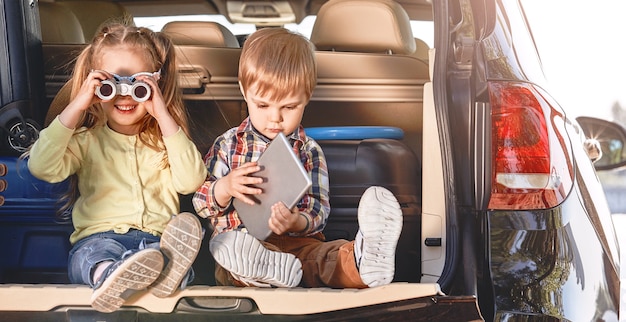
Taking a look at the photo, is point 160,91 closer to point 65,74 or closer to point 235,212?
point 235,212

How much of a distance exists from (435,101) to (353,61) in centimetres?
70

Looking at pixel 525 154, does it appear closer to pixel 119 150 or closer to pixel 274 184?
pixel 274 184

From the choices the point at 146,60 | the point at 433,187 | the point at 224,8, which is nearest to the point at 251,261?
the point at 433,187

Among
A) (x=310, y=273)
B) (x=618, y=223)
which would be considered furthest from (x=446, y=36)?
(x=618, y=223)

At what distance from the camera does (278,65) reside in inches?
111

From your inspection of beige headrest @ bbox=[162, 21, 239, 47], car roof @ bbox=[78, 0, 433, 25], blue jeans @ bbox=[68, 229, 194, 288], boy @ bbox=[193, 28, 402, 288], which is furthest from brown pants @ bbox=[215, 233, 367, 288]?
car roof @ bbox=[78, 0, 433, 25]

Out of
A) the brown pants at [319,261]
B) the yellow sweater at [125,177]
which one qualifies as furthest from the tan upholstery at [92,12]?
the brown pants at [319,261]

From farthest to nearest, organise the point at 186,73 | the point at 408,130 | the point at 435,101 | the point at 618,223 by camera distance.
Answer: the point at 618,223
the point at 408,130
the point at 186,73
the point at 435,101

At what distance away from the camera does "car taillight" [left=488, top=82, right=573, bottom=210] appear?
8.70 ft

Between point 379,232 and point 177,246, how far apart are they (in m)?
0.53

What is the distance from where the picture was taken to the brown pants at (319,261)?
2.72 meters

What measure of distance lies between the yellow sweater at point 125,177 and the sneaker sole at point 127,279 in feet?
1.23

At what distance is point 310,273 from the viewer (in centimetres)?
284

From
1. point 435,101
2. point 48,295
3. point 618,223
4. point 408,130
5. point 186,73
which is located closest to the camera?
point 48,295
